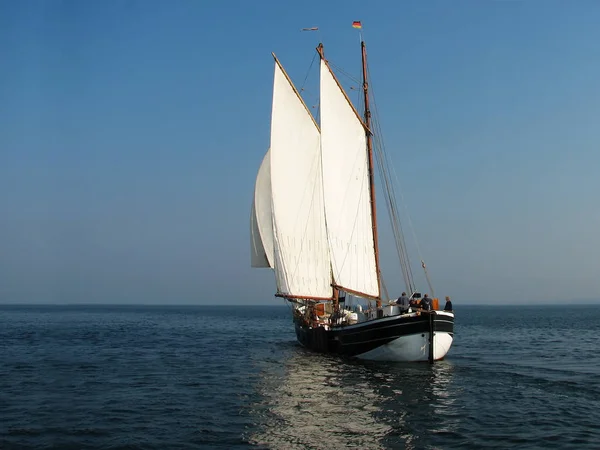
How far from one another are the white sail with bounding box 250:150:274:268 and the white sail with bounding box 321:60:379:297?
14.3 meters

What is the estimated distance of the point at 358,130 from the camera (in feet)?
142

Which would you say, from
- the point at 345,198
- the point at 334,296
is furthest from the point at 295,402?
the point at 334,296

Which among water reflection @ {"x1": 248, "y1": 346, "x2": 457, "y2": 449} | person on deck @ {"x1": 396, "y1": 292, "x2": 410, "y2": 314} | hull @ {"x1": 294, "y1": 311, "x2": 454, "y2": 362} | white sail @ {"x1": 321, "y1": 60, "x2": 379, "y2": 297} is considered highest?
white sail @ {"x1": 321, "y1": 60, "x2": 379, "y2": 297}

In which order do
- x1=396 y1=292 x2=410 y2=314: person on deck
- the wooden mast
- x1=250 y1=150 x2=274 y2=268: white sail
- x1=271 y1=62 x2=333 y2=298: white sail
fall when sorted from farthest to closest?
x1=250 y1=150 x2=274 y2=268: white sail, x1=271 y1=62 x2=333 y2=298: white sail, the wooden mast, x1=396 y1=292 x2=410 y2=314: person on deck

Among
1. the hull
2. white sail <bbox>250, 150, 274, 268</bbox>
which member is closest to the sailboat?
the hull

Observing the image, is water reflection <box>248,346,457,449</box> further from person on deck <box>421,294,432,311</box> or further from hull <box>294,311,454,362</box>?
person on deck <box>421,294,432,311</box>

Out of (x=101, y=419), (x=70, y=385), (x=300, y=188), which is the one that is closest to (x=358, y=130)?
(x=300, y=188)

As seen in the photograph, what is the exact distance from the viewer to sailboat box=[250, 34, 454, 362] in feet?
119

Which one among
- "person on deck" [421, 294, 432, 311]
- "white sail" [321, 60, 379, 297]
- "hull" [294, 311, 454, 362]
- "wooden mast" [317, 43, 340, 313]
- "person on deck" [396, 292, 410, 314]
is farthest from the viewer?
"wooden mast" [317, 43, 340, 313]

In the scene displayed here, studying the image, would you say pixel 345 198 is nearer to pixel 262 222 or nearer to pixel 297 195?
pixel 297 195

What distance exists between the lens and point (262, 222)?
56.7 m

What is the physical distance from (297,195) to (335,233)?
18.8 ft

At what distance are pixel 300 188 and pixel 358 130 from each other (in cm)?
649

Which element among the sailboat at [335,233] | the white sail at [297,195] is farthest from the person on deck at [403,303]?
the white sail at [297,195]
